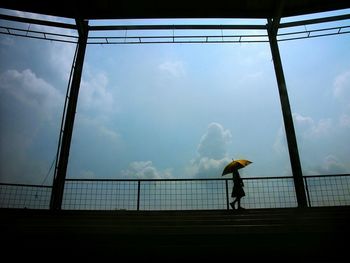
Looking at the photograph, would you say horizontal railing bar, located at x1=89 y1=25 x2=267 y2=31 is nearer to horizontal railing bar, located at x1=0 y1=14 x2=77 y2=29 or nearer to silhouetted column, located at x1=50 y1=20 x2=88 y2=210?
silhouetted column, located at x1=50 y1=20 x2=88 y2=210

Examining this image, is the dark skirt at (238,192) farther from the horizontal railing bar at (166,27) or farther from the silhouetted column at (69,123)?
the horizontal railing bar at (166,27)

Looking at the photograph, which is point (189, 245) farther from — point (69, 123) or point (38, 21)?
point (38, 21)

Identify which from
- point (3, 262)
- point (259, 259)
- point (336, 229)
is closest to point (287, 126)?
point (336, 229)

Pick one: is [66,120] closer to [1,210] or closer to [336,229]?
[1,210]

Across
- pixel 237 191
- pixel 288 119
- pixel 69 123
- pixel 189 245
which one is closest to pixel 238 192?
pixel 237 191

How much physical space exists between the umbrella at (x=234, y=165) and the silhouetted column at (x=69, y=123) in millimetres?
5431

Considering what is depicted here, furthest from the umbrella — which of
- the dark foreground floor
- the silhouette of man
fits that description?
the dark foreground floor

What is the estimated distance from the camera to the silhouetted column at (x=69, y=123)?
26.7 ft

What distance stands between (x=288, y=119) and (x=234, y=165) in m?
2.92

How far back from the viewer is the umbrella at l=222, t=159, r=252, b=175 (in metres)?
8.06

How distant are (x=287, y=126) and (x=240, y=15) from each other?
532 cm

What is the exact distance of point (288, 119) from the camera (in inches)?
362

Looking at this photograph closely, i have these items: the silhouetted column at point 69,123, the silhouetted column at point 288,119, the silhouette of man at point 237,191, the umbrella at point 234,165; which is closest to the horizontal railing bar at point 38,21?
the silhouetted column at point 69,123

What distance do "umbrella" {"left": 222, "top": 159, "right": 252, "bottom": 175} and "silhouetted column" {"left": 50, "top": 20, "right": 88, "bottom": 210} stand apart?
543cm
